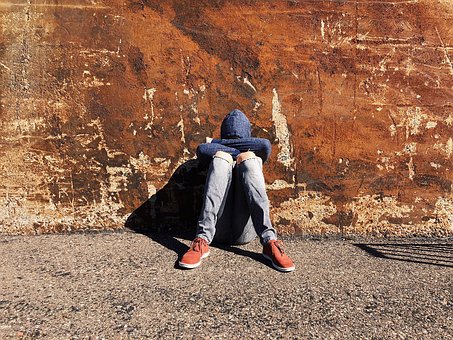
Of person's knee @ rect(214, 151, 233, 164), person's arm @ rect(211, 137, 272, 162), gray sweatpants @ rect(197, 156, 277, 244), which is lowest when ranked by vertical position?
gray sweatpants @ rect(197, 156, 277, 244)

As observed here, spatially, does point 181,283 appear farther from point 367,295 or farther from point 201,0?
point 201,0

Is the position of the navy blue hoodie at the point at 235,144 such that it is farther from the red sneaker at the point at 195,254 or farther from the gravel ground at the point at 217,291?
the gravel ground at the point at 217,291

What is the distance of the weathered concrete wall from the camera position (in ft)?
12.1

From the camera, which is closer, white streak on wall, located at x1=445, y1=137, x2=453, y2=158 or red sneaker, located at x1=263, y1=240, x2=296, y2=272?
red sneaker, located at x1=263, y1=240, x2=296, y2=272

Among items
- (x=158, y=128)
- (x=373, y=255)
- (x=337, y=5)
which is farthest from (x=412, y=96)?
(x=158, y=128)

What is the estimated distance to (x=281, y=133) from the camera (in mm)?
3785

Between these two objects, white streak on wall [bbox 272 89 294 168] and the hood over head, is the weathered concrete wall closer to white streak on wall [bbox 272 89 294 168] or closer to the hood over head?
white streak on wall [bbox 272 89 294 168]

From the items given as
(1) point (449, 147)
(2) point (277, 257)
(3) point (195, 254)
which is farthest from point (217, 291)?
(1) point (449, 147)

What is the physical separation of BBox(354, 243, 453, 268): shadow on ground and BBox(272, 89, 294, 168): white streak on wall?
95cm

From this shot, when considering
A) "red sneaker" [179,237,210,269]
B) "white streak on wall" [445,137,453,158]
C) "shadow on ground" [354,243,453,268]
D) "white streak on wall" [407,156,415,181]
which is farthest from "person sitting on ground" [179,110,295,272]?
"white streak on wall" [445,137,453,158]

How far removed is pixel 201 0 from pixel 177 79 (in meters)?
0.71

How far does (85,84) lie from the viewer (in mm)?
3691

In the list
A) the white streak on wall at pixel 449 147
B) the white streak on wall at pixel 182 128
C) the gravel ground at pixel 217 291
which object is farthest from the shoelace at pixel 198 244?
the white streak on wall at pixel 449 147

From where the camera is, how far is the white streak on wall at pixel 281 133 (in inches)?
148
